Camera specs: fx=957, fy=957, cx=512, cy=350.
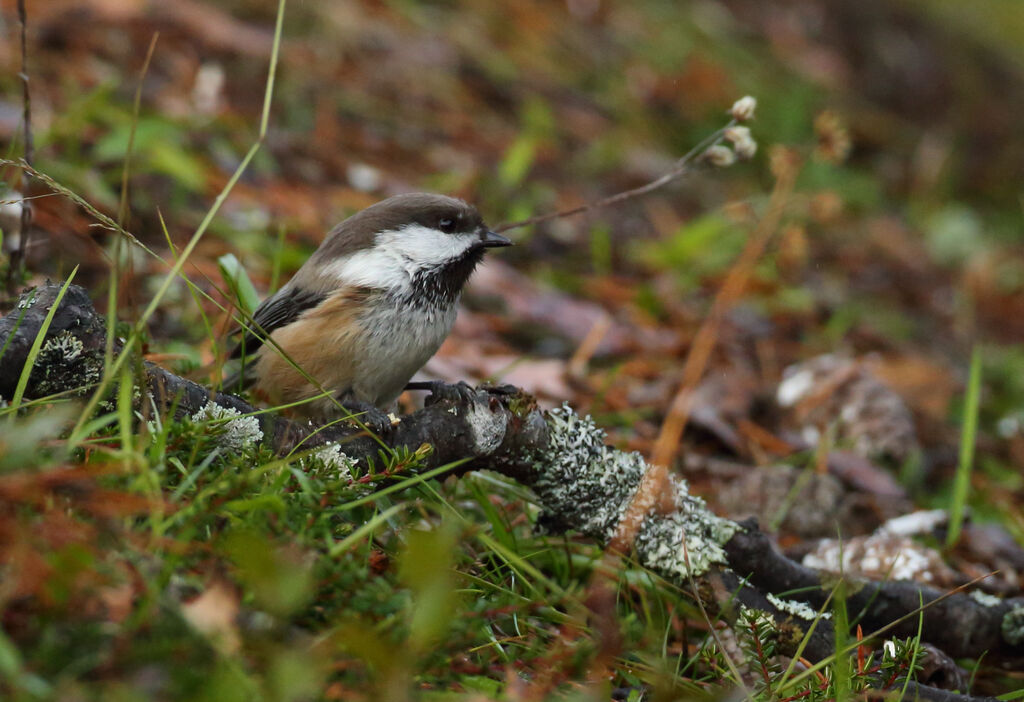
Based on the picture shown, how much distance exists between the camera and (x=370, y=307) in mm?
2871

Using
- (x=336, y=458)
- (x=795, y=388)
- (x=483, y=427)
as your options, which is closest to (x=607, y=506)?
(x=483, y=427)

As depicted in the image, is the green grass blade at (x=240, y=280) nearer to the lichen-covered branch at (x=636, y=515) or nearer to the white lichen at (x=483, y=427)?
the lichen-covered branch at (x=636, y=515)

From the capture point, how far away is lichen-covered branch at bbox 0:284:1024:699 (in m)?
2.16

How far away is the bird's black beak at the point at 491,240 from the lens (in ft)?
10.4

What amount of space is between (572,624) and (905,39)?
9062 millimetres

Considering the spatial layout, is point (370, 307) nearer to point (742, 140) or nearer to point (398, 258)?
point (398, 258)

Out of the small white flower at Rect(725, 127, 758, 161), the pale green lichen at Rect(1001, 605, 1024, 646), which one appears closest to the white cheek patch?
the small white flower at Rect(725, 127, 758, 161)

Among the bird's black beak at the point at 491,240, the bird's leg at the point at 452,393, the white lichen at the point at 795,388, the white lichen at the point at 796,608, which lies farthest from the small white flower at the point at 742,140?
the white lichen at the point at 795,388

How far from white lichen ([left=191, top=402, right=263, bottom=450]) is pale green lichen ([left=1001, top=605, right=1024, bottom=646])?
78.3 inches

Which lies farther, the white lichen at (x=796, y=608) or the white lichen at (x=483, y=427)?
the white lichen at (x=796, y=608)

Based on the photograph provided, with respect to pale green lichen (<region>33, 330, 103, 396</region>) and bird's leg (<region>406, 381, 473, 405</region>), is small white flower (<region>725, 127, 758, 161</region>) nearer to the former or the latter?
bird's leg (<region>406, 381, 473, 405</region>)

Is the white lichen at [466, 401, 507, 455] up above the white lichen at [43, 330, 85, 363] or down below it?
below

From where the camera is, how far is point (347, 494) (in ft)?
5.80

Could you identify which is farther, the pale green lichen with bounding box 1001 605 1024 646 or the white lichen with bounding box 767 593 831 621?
the pale green lichen with bounding box 1001 605 1024 646
